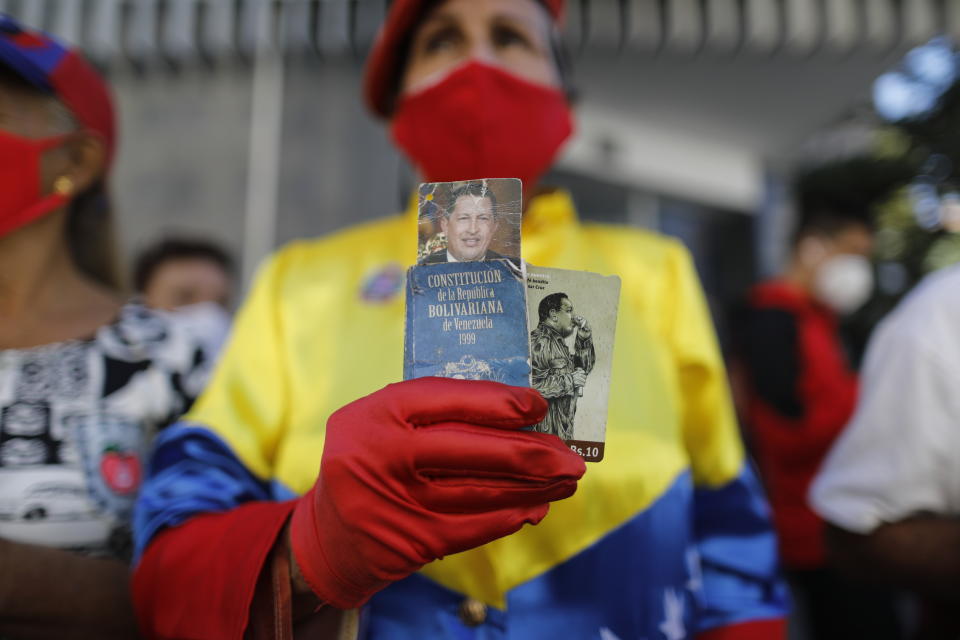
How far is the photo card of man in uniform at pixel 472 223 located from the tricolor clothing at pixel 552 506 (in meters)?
0.33

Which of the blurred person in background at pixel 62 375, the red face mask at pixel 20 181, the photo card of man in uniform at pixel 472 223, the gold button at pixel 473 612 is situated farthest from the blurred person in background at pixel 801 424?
the red face mask at pixel 20 181

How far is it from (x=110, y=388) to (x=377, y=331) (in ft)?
2.10

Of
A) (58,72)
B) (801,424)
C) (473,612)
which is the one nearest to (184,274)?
(58,72)

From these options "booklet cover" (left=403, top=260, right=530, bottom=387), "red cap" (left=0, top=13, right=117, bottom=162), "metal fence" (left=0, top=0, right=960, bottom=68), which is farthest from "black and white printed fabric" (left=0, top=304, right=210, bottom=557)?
"metal fence" (left=0, top=0, right=960, bottom=68)

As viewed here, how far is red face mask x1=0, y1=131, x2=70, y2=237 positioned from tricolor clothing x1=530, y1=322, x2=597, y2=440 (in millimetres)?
1230

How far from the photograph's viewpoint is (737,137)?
304 inches

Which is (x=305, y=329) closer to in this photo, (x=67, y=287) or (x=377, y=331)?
(x=377, y=331)

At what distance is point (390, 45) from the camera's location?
1559 mm

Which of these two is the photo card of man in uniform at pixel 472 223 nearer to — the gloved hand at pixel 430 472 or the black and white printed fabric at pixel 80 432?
the gloved hand at pixel 430 472

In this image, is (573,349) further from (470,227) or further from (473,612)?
(473,612)

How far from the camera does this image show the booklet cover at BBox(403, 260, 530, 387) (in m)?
0.85

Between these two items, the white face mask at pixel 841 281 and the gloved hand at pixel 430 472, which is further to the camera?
the white face mask at pixel 841 281

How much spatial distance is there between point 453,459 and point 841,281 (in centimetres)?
346

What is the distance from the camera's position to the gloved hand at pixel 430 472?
0.84 m
